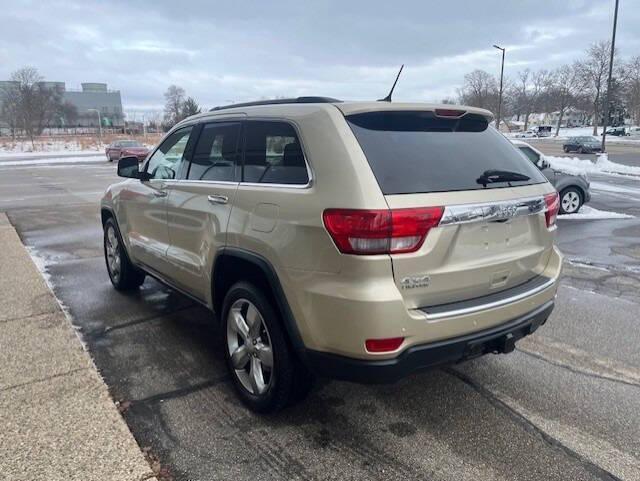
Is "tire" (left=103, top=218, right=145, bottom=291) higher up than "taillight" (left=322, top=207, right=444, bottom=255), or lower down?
lower down

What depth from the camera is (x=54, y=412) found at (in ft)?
10.4

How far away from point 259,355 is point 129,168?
2685mm

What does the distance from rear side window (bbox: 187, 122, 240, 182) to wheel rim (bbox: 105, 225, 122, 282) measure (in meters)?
2.07

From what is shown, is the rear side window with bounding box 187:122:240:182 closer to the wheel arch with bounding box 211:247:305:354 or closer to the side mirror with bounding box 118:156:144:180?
the wheel arch with bounding box 211:247:305:354

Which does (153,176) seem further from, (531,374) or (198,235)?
(531,374)

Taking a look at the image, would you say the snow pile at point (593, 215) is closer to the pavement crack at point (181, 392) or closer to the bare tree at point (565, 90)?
the pavement crack at point (181, 392)

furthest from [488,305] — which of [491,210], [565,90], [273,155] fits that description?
[565,90]

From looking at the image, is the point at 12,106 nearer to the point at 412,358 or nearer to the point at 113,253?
the point at 113,253

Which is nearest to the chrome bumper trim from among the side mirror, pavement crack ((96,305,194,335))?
pavement crack ((96,305,194,335))

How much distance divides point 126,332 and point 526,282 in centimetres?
329

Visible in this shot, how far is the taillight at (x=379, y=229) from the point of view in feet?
8.21

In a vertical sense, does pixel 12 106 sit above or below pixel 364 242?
above

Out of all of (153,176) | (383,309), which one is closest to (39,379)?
(153,176)

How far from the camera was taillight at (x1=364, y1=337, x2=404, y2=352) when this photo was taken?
255 centimetres
